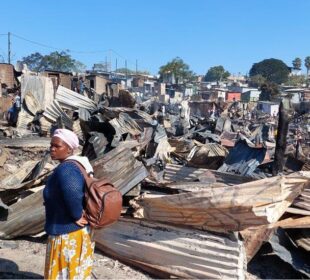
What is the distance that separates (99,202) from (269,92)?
50.3 meters

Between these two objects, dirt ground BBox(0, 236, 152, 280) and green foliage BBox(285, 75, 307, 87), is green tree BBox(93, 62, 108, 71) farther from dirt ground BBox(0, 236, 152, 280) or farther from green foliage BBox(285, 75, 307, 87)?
dirt ground BBox(0, 236, 152, 280)

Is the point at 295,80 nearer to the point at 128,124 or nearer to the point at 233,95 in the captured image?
the point at 233,95

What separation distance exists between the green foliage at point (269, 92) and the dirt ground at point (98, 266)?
46.8 metres

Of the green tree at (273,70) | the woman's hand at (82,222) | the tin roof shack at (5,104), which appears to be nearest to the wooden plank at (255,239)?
the woman's hand at (82,222)

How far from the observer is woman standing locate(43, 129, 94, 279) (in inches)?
109

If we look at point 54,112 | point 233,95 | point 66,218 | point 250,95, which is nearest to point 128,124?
point 54,112

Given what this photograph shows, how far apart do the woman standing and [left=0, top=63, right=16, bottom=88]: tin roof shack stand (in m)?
19.5

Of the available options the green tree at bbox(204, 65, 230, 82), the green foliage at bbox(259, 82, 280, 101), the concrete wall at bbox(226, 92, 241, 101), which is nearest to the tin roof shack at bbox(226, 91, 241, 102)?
the concrete wall at bbox(226, 92, 241, 101)

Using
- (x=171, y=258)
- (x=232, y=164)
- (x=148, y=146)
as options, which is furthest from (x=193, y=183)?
(x=148, y=146)

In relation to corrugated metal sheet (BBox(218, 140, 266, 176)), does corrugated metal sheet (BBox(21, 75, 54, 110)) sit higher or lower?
higher

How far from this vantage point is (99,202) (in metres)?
2.78

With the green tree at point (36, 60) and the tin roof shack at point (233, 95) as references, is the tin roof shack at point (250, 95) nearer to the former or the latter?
the tin roof shack at point (233, 95)

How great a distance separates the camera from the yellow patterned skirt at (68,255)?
284 centimetres

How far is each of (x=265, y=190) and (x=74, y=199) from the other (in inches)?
70.9
